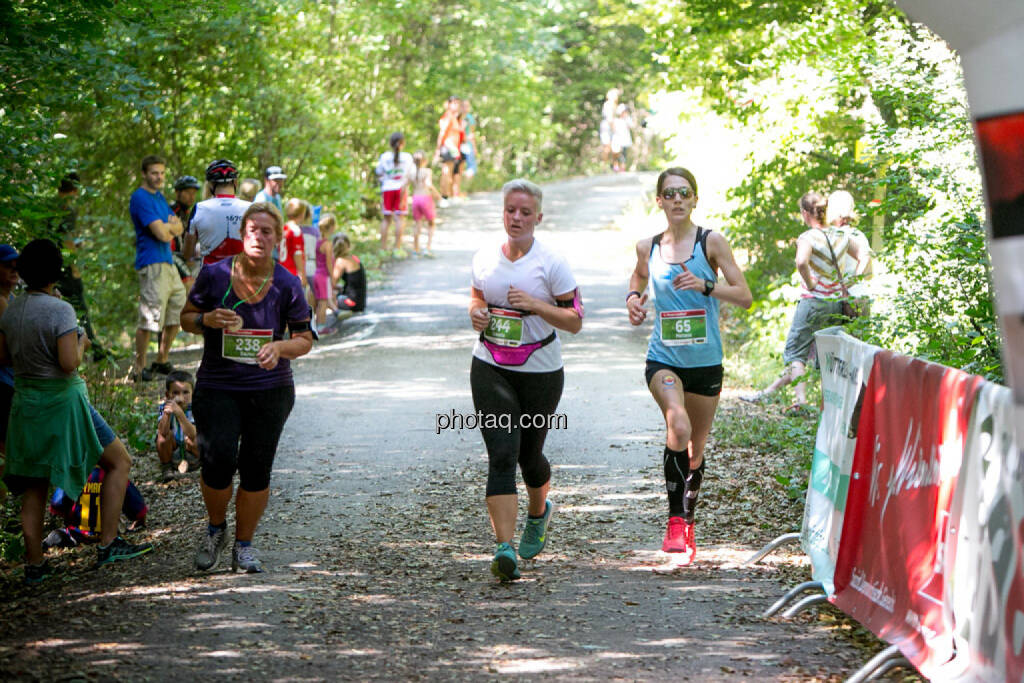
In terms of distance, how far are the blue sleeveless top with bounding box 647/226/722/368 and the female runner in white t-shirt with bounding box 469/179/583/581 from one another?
550 mm

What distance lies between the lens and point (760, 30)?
14133mm

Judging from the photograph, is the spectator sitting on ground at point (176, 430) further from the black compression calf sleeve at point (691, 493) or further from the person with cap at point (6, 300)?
the black compression calf sleeve at point (691, 493)

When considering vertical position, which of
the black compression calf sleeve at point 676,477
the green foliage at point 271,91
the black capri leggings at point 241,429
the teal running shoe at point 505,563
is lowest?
the teal running shoe at point 505,563

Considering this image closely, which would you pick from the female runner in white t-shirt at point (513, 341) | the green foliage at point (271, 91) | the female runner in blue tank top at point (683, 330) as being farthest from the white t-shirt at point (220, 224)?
the female runner in blue tank top at point (683, 330)

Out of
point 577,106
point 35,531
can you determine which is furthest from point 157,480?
point 577,106

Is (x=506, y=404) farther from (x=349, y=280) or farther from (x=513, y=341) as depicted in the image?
(x=349, y=280)

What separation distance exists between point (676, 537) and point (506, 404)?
4.31 ft

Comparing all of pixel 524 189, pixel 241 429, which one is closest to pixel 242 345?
pixel 241 429

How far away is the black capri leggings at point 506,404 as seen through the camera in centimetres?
687

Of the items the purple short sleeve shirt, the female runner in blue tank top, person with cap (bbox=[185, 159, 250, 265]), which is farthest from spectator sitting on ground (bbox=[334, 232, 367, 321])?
the female runner in blue tank top

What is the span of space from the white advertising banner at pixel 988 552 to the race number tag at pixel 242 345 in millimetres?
3610

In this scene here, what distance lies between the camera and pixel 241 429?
Answer: 7.00 meters

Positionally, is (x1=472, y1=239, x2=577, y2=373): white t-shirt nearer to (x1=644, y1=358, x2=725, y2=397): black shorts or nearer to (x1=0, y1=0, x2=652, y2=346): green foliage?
(x1=644, y1=358, x2=725, y2=397): black shorts

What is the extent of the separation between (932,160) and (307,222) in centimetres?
891
